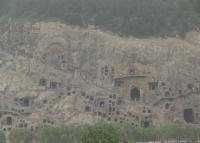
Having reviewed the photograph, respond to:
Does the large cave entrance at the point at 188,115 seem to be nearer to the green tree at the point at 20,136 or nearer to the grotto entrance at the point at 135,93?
the grotto entrance at the point at 135,93

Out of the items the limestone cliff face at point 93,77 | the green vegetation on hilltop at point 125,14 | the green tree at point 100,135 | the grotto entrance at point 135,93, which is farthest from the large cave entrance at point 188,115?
the green tree at point 100,135

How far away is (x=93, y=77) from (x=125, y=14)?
7.05m

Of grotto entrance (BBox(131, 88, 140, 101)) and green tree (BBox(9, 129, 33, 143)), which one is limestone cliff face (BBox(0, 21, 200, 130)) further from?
green tree (BBox(9, 129, 33, 143))

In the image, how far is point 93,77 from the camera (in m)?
39.3

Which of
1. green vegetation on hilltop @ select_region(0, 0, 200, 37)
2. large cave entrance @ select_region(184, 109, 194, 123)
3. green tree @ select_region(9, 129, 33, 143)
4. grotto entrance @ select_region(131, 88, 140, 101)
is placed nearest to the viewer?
green tree @ select_region(9, 129, 33, 143)

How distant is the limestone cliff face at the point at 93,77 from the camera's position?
3778 cm

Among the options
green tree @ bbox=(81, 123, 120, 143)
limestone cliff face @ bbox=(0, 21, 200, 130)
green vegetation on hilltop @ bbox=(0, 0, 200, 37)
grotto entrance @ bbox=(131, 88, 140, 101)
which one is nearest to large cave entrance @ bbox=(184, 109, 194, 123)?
limestone cliff face @ bbox=(0, 21, 200, 130)

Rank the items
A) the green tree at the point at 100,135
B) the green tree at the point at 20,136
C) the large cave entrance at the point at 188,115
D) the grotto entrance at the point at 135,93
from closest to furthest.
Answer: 1. the green tree at the point at 100,135
2. the green tree at the point at 20,136
3. the large cave entrance at the point at 188,115
4. the grotto entrance at the point at 135,93

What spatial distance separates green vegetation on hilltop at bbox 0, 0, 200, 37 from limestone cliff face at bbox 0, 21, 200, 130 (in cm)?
97

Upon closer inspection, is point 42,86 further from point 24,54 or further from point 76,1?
point 76,1

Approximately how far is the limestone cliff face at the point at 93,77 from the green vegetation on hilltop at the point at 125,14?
97 cm

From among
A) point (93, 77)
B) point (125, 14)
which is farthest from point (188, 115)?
point (125, 14)

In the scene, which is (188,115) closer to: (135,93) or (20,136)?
(135,93)

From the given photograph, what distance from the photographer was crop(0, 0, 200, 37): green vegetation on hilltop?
136ft
